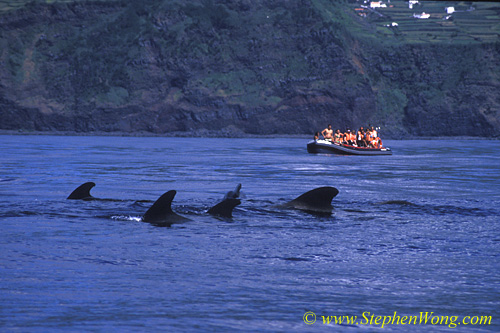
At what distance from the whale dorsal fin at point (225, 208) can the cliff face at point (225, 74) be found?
145 meters

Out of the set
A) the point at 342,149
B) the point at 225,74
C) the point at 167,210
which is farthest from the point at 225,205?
the point at 225,74

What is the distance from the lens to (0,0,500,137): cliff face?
162750 millimetres

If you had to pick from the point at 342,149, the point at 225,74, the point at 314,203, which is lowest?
the point at 342,149

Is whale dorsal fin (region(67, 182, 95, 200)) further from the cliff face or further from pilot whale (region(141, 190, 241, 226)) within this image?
the cliff face

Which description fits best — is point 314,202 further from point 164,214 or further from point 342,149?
point 342,149

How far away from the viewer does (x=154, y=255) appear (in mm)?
12789

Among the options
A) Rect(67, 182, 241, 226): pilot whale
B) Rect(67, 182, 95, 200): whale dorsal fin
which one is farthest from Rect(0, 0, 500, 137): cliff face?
Rect(67, 182, 241, 226): pilot whale

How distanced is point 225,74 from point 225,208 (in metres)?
154

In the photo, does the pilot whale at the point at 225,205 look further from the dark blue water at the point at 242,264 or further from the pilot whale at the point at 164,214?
the dark blue water at the point at 242,264

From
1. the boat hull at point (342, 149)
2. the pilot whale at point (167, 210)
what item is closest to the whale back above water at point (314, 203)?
the pilot whale at point (167, 210)

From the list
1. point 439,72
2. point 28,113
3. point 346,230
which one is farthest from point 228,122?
point 346,230

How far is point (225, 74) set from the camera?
556ft

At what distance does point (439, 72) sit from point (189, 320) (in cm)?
18252

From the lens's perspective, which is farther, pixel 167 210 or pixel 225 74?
pixel 225 74
